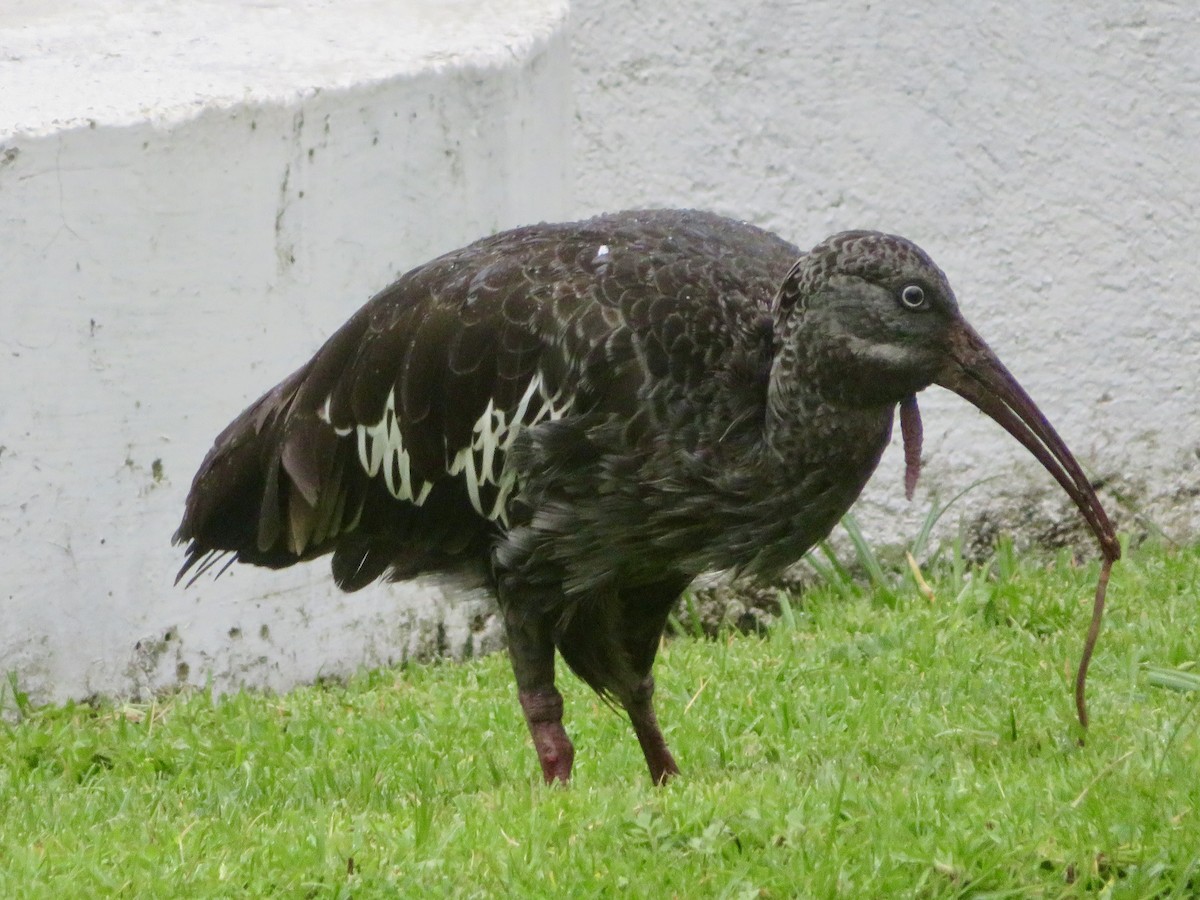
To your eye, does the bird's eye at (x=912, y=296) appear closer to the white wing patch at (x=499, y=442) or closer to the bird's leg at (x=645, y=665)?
the white wing patch at (x=499, y=442)

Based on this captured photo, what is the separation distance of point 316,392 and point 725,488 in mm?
1321

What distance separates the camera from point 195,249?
6777mm

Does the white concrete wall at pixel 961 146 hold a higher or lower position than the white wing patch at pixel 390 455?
higher

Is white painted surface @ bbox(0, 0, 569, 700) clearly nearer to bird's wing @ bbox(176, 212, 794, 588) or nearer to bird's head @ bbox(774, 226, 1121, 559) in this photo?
bird's wing @ bbox(176, 212, 794, 588)

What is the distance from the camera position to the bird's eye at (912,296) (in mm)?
4719

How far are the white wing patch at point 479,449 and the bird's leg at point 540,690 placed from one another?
32 centimetres

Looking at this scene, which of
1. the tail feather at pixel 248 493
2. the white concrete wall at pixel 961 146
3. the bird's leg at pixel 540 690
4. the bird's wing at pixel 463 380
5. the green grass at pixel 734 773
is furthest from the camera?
the white concrete wall at pixel 961 146

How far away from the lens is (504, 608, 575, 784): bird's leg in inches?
205

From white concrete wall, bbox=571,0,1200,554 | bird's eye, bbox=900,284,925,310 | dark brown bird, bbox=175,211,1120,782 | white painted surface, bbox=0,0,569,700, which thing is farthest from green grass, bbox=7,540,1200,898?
bird's eye, bbox=900,284,925,310

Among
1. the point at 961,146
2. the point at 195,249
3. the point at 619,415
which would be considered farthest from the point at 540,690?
the point at 961,146

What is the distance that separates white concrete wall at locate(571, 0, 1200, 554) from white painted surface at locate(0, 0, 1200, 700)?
0.5 inches

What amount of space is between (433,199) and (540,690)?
2586mm

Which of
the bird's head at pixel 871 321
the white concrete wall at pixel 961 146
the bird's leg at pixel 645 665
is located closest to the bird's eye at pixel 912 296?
the bird's head at pixel 871 321

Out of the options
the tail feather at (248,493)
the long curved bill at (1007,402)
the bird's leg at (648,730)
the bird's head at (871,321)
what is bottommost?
the bird's leg at (648,730)
